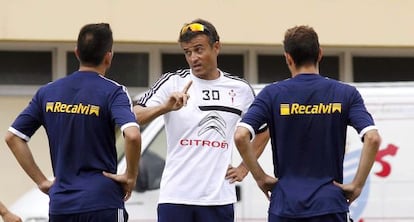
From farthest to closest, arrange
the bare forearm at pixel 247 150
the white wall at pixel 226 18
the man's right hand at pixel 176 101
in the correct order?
the white wall at pixel 226 18 < the man's right hand at pixel 176 101 < the bare forearm at pixel 247 150

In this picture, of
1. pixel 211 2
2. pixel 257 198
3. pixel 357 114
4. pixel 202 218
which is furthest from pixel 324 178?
pixel 211 2

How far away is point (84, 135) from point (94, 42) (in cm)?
55

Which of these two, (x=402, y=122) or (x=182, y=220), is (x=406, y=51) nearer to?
(x=402, y=122)

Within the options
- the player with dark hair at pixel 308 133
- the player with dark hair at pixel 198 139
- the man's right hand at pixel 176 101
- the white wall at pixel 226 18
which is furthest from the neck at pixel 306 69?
the white wall at pixel 226 18

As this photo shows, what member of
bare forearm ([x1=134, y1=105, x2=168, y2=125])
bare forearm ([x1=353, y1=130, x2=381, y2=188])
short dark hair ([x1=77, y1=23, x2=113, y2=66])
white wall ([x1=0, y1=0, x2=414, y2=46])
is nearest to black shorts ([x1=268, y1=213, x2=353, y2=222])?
bare forearm ([x1=353, y1=130, x2=381, y2=188])

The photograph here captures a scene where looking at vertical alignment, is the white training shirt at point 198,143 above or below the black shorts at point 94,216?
above

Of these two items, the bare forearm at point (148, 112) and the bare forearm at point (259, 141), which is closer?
the bare forearm at point (148, 112)

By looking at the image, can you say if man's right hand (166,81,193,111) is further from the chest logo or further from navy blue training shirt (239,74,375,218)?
navy blue training shirt (239,74,375,218)

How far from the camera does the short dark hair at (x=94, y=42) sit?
22.2 feet

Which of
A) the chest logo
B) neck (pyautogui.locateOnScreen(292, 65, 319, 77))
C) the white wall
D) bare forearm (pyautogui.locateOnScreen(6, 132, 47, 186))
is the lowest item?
bare forearm (pyautogui.locateOnScreen(6, 132, 47, 186))

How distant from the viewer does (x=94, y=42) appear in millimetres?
6770

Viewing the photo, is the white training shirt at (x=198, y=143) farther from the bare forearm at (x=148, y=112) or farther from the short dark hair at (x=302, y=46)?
the short dark hair at (x=302, y=46)

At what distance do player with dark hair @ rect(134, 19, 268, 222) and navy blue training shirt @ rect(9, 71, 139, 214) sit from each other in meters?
0.72

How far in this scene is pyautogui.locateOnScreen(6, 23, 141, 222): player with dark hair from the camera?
671 centimetres
